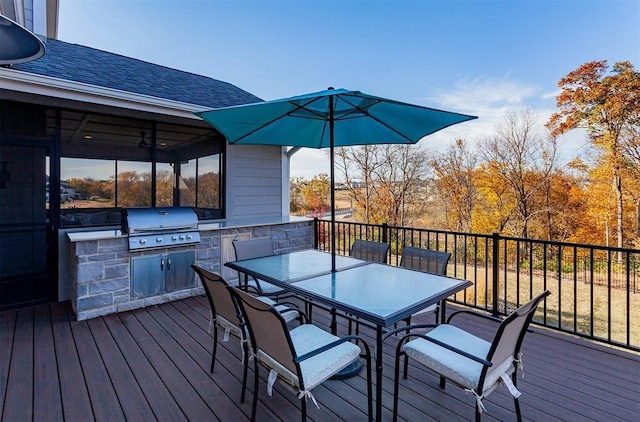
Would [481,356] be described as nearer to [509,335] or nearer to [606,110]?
[509,335]

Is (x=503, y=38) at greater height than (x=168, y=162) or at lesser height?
greater

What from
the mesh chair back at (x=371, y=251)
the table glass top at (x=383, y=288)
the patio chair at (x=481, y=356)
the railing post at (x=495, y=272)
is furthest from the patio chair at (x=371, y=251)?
the patio chair at (x=481, y=356)

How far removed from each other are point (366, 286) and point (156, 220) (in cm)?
299

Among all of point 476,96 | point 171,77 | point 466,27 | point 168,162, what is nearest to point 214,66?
point 171,77

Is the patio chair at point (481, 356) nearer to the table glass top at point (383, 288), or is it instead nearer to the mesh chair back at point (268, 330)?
the table glass top at point (383, 288)

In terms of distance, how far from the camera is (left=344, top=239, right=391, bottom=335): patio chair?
3.42 metres

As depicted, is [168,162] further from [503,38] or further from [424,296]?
[503,38]

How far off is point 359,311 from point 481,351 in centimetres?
76

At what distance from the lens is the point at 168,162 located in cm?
507

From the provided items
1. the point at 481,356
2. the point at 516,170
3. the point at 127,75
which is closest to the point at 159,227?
the point at 127,75

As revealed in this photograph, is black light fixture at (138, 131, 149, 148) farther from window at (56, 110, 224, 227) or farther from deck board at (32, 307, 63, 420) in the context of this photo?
deck board at (32, 307, 63, 420)

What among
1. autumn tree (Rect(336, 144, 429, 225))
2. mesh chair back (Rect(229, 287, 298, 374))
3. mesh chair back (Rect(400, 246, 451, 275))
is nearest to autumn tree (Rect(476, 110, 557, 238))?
autumn tree (Rect(336, 144, 429, 225))

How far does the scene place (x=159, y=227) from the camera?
4.11 meters

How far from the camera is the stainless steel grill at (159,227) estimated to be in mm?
3926
